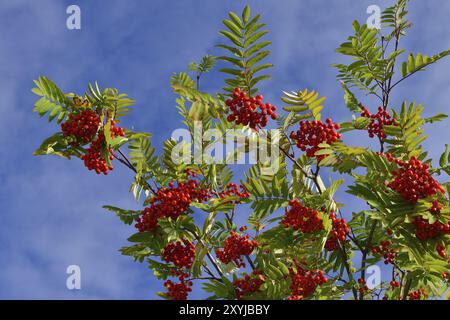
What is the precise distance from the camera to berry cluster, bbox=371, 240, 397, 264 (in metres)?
6.82

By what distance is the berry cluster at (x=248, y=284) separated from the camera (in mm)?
6145

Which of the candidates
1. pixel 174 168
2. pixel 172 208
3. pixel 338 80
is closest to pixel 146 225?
pixel 172 208

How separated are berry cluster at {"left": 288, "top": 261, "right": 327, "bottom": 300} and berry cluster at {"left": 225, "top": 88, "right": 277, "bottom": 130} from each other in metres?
1.95

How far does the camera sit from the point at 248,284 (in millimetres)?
6145

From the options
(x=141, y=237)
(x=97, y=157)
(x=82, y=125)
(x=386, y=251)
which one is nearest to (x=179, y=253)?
(x=141, y=237)

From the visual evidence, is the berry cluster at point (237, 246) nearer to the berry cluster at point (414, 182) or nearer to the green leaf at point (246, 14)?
the berry cluster at point (414, 182)

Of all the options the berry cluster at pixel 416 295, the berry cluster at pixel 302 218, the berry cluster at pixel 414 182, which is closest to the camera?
the berry cluster at pixel 414 182

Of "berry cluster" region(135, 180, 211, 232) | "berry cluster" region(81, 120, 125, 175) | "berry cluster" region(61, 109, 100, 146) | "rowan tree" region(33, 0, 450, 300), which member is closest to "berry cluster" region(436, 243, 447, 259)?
"rowan tree" region(33, 0, 450, 300)

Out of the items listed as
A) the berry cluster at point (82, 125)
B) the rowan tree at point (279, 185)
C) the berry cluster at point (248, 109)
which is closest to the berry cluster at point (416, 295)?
the rowan tree at point (279, 185)

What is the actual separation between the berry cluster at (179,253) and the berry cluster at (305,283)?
124 cm

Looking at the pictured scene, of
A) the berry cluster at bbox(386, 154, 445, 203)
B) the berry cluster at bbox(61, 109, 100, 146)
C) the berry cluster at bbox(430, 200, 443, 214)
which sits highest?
the berry cluster at bbox(61, 109, 100, 146)

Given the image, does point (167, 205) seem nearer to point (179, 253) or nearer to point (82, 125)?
point (179, 253)

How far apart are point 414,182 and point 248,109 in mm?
1766

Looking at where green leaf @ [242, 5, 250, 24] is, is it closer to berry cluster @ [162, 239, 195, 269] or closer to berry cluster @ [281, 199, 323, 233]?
berry cluster @ [281, 199, 323, 233]
